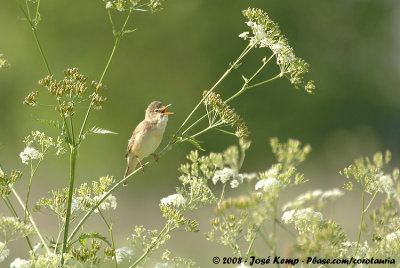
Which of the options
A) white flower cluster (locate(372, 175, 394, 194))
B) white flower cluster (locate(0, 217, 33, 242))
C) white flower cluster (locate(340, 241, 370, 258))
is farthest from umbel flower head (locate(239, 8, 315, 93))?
white flower cluster (locate(0, 217, 33, 242))

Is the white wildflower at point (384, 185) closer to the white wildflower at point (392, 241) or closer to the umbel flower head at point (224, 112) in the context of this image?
the white wildflower at point (392, 241)

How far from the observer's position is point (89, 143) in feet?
48.9

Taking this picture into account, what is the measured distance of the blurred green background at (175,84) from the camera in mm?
14820

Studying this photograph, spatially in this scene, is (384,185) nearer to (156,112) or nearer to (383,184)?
(383,184)

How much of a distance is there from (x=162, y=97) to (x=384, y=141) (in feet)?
18.9

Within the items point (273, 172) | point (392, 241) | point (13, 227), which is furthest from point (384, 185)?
point (13, 227)

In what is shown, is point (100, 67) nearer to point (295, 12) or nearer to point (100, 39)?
point (100, 39)

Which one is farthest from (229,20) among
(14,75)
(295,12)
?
(14,75)

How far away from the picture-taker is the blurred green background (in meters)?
14.8

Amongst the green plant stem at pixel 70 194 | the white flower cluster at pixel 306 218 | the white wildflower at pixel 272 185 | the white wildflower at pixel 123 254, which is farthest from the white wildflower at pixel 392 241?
the green plant stem at pixel 70 194

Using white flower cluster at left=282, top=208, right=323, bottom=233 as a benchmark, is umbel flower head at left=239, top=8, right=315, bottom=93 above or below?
above

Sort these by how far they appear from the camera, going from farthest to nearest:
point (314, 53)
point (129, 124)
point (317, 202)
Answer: point (314, 53) → point (129, 124) → point (317, 202)

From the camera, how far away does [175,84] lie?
15.5 m

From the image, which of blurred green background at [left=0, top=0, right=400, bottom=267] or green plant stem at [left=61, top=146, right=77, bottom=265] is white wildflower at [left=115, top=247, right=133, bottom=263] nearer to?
green plant stem at [left=61, top=146, right=77, bottom=265]
